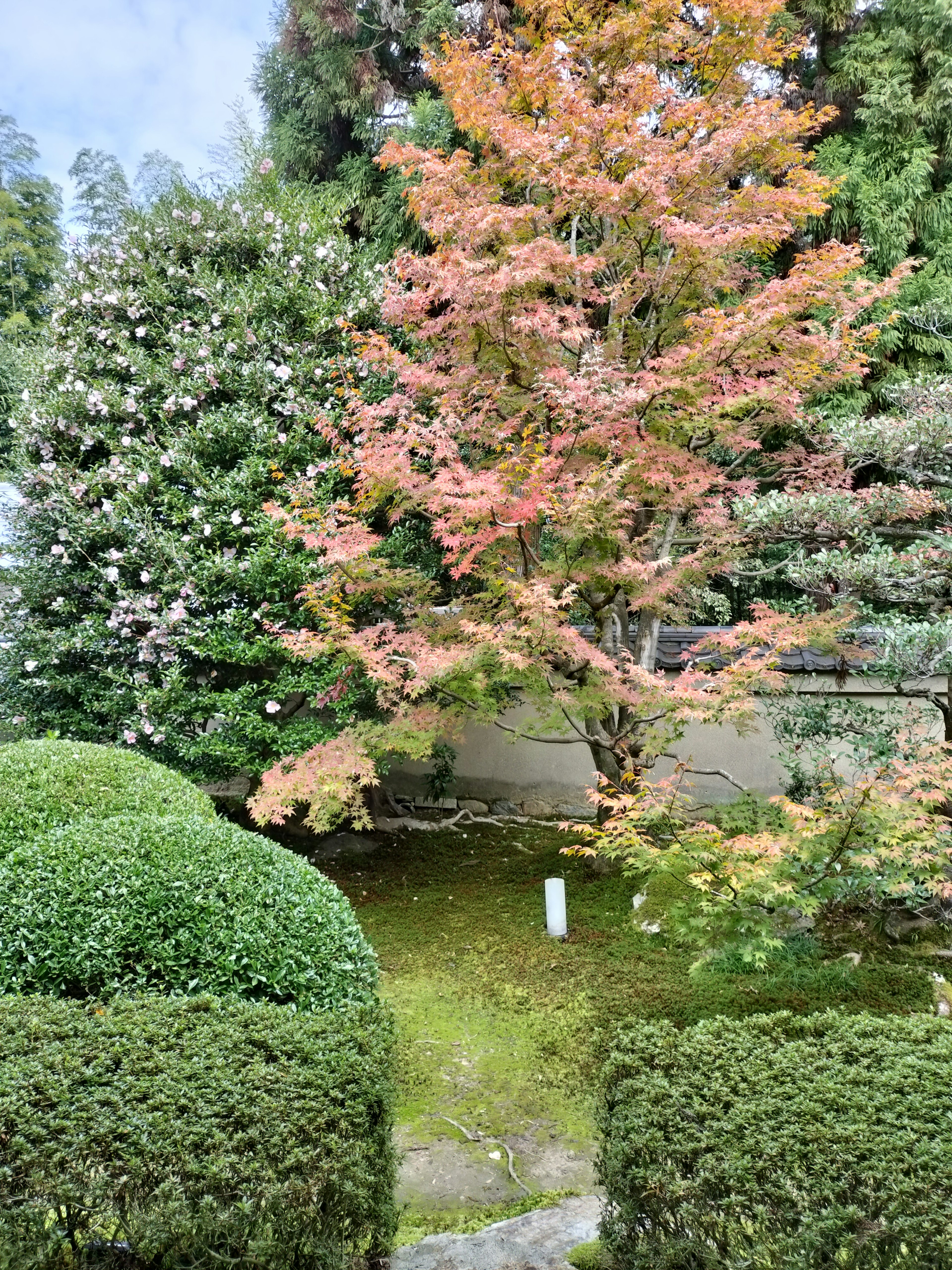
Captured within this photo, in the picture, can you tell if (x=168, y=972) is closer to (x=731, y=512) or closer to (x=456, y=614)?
(x=456, y=614)

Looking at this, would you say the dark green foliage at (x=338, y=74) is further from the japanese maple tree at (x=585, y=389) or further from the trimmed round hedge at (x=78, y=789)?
the trimmed round hedge at (x=78, y=789)

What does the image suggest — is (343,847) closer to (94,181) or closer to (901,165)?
(901,165)

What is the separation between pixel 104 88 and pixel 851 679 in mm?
13495

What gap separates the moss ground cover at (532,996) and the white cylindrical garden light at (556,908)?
0.06 m

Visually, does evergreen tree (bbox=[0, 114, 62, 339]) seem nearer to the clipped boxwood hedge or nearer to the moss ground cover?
the moss ground cover

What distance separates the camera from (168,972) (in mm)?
2625

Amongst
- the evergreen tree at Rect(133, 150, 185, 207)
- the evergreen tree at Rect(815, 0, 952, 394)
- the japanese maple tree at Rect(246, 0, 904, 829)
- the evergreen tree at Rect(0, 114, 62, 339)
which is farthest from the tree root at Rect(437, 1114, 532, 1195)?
the evergreen tree at Rect(0, 114, 62, 339)

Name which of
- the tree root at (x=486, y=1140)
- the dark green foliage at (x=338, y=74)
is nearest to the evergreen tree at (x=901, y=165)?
the dark green foliage at (x=338, y=74)

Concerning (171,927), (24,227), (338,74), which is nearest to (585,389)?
(171,927)

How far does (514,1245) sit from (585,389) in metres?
3.60

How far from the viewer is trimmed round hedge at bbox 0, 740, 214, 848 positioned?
356 cm

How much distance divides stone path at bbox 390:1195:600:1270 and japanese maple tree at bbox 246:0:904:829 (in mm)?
2232

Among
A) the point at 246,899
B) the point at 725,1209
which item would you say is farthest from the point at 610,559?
the point at 725,1209

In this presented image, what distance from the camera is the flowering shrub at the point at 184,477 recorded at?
18.5ft
